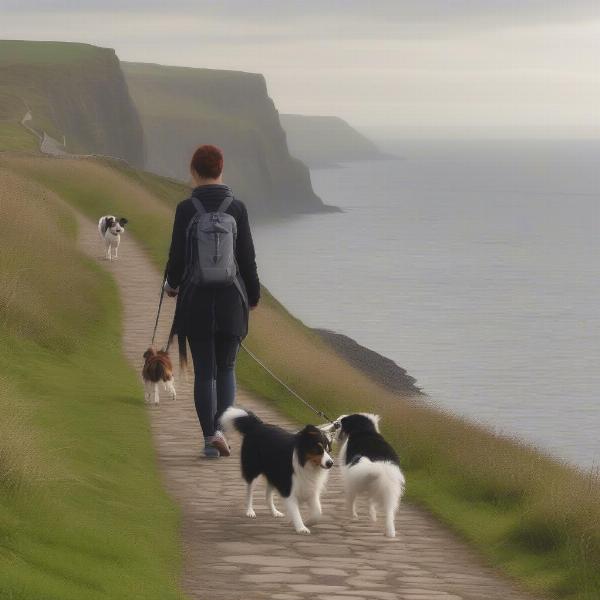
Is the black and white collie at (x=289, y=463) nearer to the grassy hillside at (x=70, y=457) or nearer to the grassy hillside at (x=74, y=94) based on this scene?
the grassy hillside at (x=70, y=457)

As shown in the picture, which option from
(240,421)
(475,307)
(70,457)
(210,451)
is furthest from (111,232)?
(475,307)

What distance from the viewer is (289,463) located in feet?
31.0

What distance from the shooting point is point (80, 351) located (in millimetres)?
17672

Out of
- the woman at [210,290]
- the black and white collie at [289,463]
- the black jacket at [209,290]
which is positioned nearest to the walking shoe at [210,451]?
the woman at [210,290]

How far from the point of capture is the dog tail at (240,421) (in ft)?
33.2

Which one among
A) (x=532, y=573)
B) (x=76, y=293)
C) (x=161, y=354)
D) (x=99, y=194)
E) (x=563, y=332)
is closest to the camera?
(x=532, y=573)

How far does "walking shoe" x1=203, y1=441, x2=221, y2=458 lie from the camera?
12.0 m

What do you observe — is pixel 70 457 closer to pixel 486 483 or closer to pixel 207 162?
pixel 207 162

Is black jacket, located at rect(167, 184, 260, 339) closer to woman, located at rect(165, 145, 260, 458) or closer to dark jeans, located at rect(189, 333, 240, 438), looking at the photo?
woman, located at rect(165, 145, 260, 458)

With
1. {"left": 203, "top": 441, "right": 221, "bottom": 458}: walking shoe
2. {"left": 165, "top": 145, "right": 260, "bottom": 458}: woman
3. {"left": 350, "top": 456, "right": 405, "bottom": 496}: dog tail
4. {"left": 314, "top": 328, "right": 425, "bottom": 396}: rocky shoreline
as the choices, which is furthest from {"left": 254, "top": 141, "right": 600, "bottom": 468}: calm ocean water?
{"left": 350, "top": 456, "right": 405, "bottom": 496}: dog tail

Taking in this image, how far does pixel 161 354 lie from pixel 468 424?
4.43m

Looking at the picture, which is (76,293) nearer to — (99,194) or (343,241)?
(99,194)

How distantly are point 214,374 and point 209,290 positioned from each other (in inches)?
34.7

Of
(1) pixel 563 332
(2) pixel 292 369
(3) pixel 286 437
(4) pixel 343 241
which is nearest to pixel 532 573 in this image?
(3) pixel 286 437
